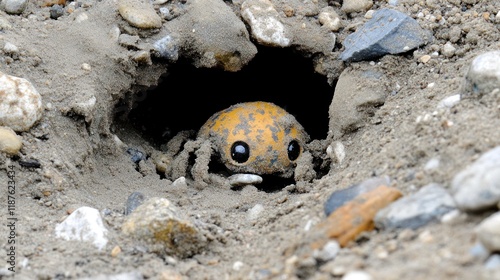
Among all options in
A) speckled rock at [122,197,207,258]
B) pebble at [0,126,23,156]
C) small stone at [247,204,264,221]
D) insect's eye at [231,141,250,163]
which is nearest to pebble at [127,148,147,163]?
insect's eye at [231,141,250,163]

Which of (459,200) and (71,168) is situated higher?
(459,200)

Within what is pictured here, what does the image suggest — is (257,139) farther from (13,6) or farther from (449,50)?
(13,6)

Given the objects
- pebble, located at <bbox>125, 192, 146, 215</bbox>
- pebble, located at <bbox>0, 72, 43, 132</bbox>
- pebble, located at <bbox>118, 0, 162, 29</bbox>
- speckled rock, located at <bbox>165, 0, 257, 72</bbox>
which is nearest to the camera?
pebble, located at <bbox>125, 192, 146, 215</bbox>

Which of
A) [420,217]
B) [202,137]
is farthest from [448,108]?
[202,137]

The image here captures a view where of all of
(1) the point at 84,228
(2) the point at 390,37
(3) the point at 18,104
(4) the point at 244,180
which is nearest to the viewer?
(1) the point at 84,228

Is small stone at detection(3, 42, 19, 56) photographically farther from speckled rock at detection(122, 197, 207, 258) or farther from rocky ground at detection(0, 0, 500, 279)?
speckled rock at detection(122, 197, 207, 258)

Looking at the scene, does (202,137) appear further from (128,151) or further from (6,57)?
(6,57)

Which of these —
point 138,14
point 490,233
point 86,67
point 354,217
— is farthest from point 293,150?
point 490,233
